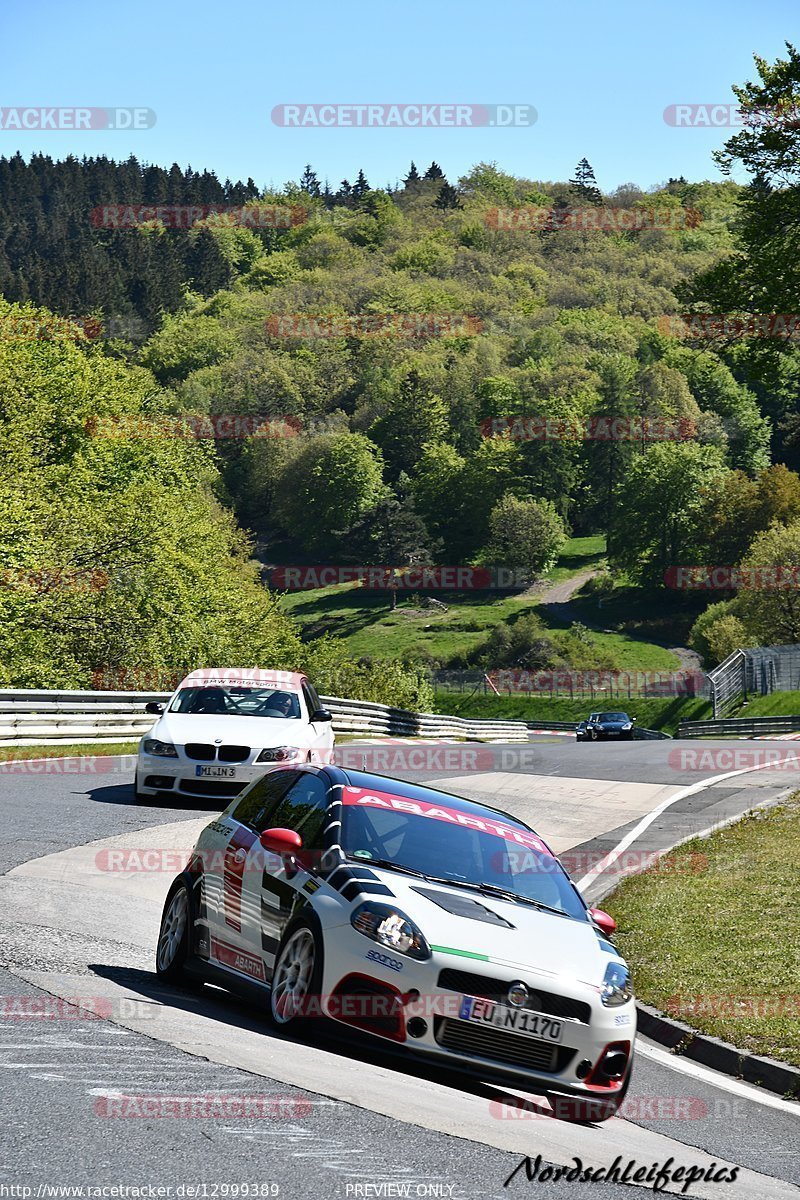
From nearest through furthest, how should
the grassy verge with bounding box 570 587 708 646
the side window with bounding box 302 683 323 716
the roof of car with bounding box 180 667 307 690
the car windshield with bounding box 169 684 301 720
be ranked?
the car windshield with bounding box 169 684 301 720
the side window with bounding box 302 683 323 716
the roof of car with bounding box 180 667 307 690
the grassy verge with bounding box 570 587 708 646

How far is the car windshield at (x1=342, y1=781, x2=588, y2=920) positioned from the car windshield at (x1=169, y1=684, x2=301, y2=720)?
9985mm

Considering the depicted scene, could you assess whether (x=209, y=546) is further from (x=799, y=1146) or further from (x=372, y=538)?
(x=372, y=538)

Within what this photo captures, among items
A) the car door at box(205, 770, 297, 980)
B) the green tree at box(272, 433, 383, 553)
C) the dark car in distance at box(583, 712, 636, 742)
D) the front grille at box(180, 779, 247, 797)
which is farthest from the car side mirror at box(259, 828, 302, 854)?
the green tree at box(272, 433, 383, 553)

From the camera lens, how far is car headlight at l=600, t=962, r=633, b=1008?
734 cm

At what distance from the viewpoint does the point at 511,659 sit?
11344 cm

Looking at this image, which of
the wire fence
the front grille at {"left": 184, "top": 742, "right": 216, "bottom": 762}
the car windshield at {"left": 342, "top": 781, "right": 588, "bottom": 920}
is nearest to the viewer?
the car windshield at {"left": 342, "top": 781, "right": 588, "bottom": 920}

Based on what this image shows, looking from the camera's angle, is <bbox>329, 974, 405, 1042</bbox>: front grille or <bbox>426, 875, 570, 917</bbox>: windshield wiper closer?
<bbox>329, 974, 405, 1042</bbox>: front grille

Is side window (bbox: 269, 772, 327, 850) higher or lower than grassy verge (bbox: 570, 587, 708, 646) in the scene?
higher
